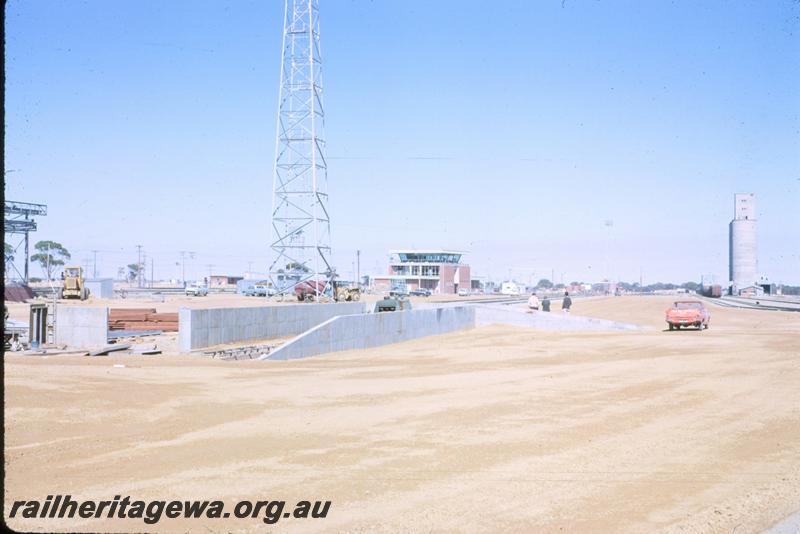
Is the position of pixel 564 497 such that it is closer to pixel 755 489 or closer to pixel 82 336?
pixel 755 489

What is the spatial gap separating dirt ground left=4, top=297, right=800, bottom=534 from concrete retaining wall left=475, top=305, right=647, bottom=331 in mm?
19383

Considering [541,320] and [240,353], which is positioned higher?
[541,320]

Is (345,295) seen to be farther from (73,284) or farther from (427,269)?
(427,269)

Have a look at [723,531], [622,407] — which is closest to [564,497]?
[723,531]

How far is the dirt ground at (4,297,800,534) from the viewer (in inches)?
273

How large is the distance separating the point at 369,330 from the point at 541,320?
1265cm

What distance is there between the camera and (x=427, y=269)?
5251 inches

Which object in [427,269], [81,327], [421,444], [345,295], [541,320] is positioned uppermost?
[427,269]

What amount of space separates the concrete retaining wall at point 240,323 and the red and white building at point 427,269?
97157 millimetres

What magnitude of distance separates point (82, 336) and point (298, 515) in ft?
65.1

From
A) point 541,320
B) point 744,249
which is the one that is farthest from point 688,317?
point 744,249

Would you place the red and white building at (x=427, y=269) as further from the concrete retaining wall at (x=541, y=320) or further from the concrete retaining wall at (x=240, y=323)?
the concrete retaining wall at (x=240, y=323)

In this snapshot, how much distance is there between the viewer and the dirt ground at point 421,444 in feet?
22.7

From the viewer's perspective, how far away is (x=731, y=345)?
2370 cm
